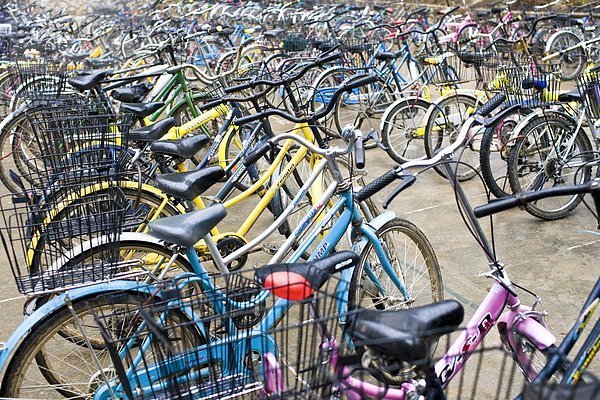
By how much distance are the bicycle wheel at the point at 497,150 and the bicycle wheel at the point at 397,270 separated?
1.33 m

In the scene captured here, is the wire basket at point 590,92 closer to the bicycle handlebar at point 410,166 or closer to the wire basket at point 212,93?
the bicycle handlebar at point 410,166

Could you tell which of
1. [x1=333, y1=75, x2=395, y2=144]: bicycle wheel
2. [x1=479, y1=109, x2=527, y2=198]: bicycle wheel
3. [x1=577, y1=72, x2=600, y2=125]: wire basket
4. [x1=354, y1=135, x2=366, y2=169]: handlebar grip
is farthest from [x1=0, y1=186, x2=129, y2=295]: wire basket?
[x1=333, y1=75, x2=395, y2=144]: bicycle wheel

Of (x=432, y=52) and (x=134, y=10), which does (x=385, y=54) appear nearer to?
(x=432, y=52)

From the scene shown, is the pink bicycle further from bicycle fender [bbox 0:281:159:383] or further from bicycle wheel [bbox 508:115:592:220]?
bicycle wheel [bbox 508:115:592:220]

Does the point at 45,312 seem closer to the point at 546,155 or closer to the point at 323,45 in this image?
the point at 546,155

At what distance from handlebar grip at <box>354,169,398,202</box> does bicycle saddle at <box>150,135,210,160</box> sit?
3.01ft

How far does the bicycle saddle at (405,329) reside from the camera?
145 cm

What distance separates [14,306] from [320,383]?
291 cm

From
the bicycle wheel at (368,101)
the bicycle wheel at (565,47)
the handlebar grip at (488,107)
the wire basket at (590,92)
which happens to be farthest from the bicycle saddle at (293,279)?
the bicycle wheel at (565,47)

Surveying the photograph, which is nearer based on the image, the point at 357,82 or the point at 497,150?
the point at 357,82

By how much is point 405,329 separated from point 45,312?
1435 millimetres

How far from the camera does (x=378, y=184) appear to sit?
2822mm

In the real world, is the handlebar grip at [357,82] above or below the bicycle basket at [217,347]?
above

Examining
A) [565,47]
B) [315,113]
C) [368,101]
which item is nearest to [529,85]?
[315,113]
